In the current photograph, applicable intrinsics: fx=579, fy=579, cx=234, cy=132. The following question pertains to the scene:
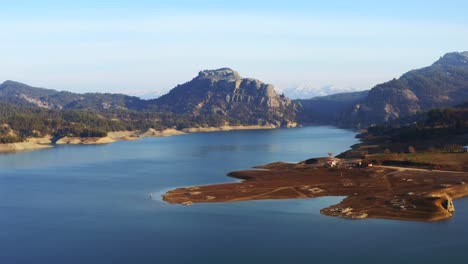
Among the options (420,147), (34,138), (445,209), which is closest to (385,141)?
(420,147)

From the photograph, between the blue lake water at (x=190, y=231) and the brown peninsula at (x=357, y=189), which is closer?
the blue lake water at (x=190, y=231)

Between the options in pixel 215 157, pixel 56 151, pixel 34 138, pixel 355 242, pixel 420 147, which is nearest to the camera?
pixel 355 242

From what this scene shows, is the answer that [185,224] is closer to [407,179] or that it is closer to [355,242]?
[355,242]

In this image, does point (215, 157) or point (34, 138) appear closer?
point (215, 157)

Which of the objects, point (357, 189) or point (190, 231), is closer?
point (190, 231)

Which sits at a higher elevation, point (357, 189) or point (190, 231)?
point (357, 189)

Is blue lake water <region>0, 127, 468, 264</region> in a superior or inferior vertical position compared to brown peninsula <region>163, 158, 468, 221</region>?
inferior

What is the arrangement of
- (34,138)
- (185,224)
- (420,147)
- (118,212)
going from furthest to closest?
(34,138), (420,147), (118,212), (185,224)

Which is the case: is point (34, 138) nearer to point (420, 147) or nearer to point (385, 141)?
point (385, 141)

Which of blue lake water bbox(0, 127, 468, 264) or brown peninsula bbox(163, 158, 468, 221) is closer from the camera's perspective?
blue lake water bbox(0, 127, 468, 264)

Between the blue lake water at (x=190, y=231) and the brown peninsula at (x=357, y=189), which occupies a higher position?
the brown peninsula at (x=357, y=189)
